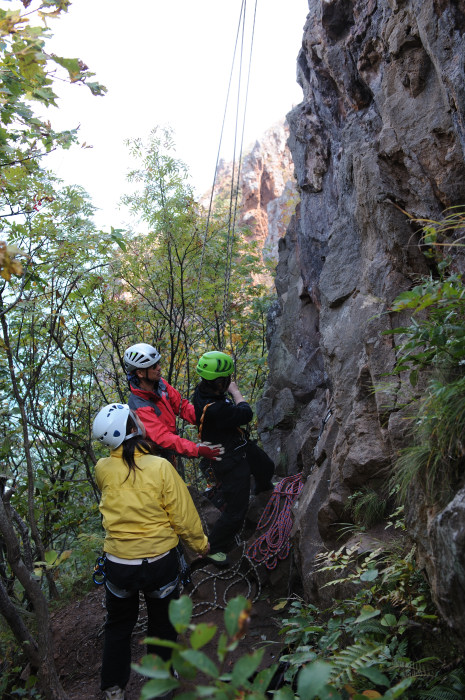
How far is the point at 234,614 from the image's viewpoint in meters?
1.37

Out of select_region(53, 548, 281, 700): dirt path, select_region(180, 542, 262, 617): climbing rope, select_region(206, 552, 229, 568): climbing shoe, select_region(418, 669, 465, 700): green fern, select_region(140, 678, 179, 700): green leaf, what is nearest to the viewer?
select_region(140, 678, 179, 700): green leaf

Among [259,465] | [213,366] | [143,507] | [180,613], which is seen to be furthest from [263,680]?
[259,465]

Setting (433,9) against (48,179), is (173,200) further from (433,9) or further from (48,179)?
(433,9)

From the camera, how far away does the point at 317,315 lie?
24.3 ft

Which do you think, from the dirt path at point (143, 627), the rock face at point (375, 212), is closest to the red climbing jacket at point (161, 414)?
A: the rock face at point (375, 212)

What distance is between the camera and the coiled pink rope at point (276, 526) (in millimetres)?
5152

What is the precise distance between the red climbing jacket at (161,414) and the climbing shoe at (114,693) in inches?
72.4

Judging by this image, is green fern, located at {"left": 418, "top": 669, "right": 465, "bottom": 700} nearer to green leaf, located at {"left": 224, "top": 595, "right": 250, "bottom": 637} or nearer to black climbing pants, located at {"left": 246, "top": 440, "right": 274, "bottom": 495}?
green leaf, located at {"left": 224, "top": 595, "right": 250, "bottom": 637}

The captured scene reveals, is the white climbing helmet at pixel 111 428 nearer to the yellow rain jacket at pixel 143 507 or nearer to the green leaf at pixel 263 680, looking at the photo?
the yellow rain jacket at pixel 143 507

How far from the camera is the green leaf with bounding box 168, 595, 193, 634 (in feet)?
4.46

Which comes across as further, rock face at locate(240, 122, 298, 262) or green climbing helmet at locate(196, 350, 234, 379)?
rock face at locate(240, 122, 298, 262)

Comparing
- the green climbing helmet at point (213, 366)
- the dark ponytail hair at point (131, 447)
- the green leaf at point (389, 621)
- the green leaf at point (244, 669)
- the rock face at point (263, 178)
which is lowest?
the green leaf at point (389, 621)

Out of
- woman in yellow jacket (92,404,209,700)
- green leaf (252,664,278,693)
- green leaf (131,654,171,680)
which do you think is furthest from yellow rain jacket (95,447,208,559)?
green leaf (131,654,171,680)

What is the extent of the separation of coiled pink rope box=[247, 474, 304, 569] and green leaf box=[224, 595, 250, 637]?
3.94 m
